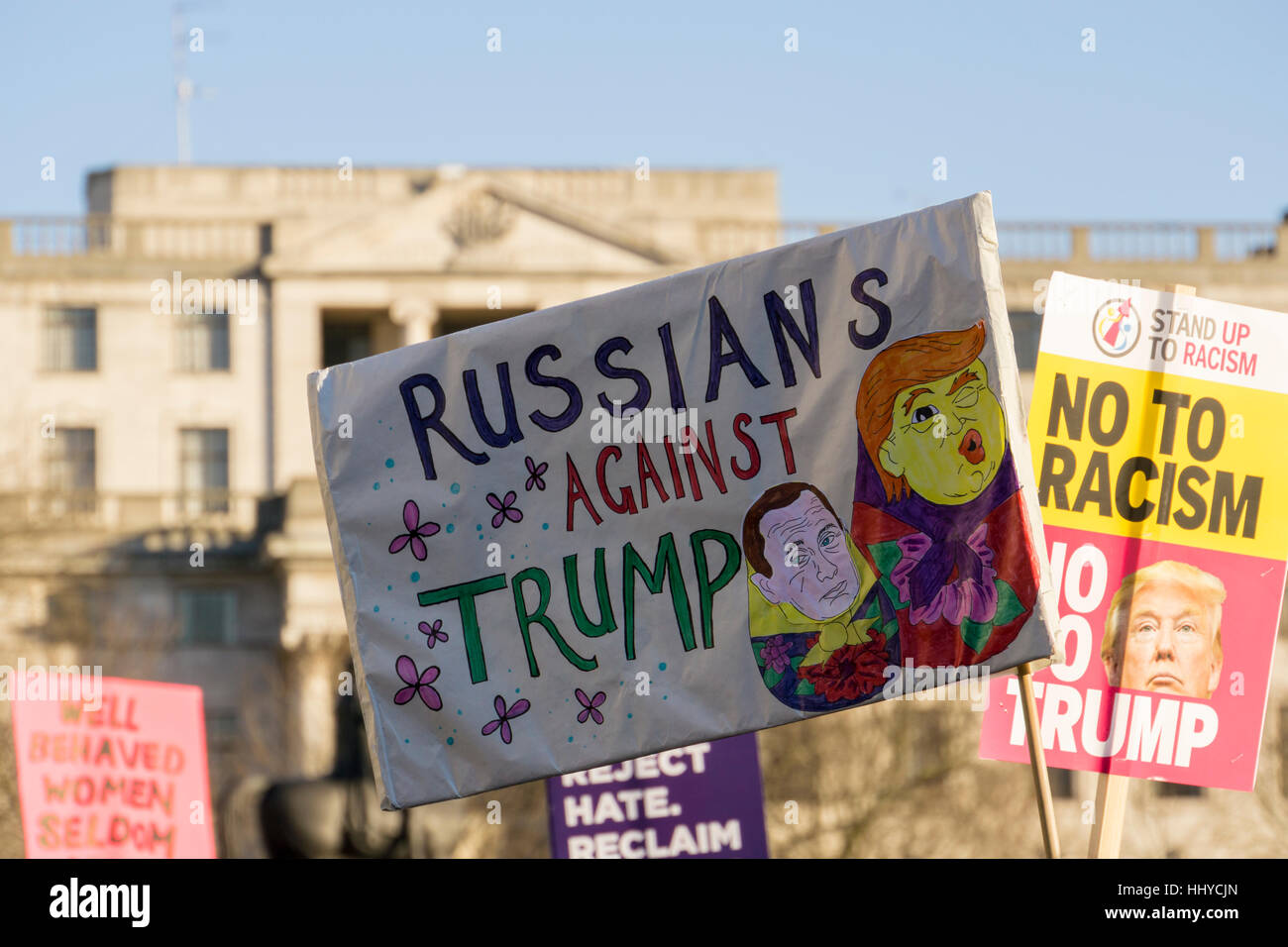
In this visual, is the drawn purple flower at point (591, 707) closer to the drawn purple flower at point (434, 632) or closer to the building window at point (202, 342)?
the drawn purple flower at point (434, 632)

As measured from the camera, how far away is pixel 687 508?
17.9 ft

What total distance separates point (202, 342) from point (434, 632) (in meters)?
48.0

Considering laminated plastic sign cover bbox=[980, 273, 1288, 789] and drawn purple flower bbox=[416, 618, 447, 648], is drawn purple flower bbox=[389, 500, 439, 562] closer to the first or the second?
drawn purple flower bbox=[416, 618, 447, 648]

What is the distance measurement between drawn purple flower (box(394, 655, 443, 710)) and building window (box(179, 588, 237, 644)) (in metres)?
44.4

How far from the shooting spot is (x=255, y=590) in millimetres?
49500

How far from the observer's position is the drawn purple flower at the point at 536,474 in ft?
18.2

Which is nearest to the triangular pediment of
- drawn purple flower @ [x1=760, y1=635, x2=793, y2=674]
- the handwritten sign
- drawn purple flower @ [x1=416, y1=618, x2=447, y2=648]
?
the handwritten sign

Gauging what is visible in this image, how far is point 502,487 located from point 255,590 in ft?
148

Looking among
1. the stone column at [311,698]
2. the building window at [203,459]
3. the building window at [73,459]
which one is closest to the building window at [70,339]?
the building window at [73,459]

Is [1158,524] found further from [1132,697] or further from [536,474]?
[536,474]

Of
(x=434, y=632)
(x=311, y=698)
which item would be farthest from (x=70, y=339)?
(x=434, y=632)

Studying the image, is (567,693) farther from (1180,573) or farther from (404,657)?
(1180,573)

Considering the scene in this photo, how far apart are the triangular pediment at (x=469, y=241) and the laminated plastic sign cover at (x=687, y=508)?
43.9m
